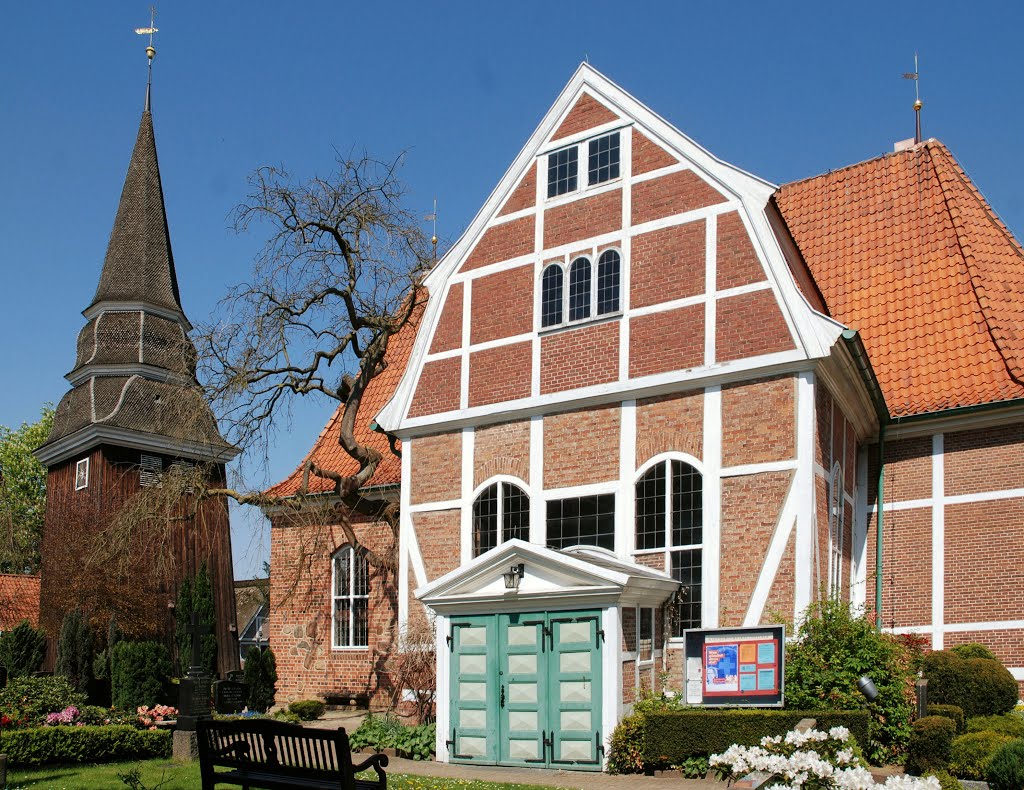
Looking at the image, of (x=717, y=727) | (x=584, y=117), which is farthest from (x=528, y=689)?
(x=584, y=117)

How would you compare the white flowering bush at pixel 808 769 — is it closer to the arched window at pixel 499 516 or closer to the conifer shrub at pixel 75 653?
the arched window at pixel 499 516

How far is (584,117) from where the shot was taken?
60.8ft

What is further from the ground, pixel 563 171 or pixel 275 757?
pixel 563 171

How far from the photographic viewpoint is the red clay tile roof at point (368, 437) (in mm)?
22594

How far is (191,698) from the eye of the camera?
16.4m

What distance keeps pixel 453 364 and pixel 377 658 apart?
635 centimetres

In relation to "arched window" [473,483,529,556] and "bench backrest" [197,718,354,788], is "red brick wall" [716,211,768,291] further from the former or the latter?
"bench backrest" [197,718,354,788]

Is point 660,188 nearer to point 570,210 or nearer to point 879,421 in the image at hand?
point 570,210

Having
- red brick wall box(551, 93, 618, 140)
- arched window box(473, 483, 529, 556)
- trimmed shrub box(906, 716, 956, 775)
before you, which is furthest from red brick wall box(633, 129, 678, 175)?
trimmed shrub box(906, 716, 956, 775)

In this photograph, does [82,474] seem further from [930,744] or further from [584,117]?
[930,744]

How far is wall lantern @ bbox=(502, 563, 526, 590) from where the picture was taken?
1501 cm

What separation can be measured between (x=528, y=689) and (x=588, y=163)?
861cm

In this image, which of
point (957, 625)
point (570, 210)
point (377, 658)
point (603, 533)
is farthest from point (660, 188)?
point (377, 658)

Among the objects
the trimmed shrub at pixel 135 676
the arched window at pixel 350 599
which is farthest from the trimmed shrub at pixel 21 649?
the arched window at pixel 350 599
